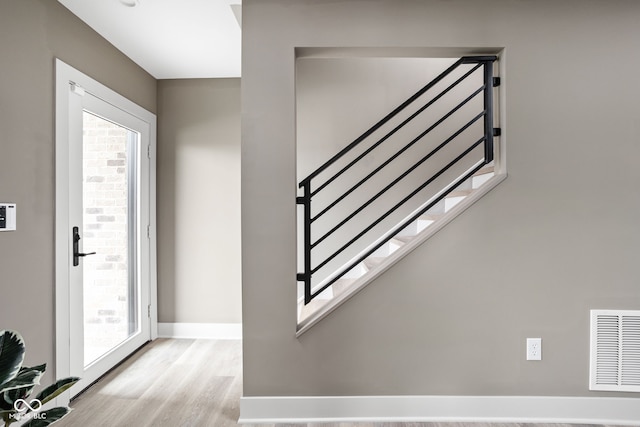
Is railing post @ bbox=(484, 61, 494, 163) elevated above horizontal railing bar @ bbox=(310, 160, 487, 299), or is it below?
above

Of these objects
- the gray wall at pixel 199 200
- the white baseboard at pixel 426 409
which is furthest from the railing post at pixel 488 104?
the gray wall at pixel 199 200

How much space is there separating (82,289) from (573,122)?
126 inches

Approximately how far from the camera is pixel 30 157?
7.15ft

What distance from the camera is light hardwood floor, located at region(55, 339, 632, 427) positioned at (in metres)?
2.27

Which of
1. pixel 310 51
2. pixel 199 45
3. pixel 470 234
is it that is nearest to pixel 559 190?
pixel 470 234

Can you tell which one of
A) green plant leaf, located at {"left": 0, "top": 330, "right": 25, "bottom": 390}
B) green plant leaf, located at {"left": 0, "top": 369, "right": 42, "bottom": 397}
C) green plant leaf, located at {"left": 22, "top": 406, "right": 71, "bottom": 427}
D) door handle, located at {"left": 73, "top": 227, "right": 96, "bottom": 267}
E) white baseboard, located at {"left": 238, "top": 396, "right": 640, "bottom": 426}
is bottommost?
white baseboard, located at {"left": 238, "top": 396, "right": 640, "bottom": 426}

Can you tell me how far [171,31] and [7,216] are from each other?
157 cm

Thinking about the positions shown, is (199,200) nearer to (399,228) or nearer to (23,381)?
(399,228)

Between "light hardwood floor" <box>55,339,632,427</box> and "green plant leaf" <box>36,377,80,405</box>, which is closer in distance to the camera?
"green plant leaf" <box>36,377,80,405</box>

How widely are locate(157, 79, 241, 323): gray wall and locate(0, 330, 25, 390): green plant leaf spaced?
98.0 inches

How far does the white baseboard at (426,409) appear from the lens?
2260 millimetres

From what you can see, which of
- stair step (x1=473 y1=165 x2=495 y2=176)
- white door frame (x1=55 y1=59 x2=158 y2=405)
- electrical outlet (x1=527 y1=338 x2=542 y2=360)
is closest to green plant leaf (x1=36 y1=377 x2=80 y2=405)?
white door frame (x1=55 y1=59 x2=158 y2=405)

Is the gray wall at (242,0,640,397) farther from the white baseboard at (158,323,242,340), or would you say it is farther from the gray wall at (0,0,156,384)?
the white baseboard at (158,323,242,340)

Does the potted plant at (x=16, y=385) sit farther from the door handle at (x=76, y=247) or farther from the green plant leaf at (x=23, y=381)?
the door handle at (x=76, y=247)
